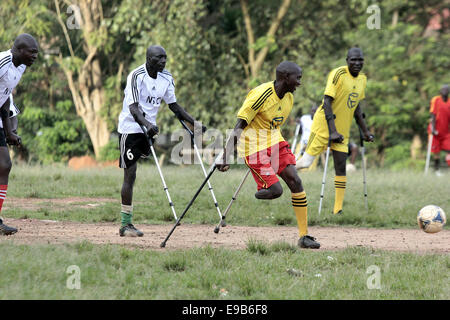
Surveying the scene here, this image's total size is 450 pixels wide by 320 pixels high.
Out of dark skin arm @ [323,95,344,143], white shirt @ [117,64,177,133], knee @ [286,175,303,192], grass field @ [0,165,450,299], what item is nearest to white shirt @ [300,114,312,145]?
dark skin arm @ [323,95,344,143]

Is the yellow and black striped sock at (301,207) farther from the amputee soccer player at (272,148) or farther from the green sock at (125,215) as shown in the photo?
the green sock at (125,215)

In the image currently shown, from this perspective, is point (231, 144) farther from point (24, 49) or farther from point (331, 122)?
point (331, 122)

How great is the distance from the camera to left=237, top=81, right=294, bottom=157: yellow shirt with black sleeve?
22.8 feet

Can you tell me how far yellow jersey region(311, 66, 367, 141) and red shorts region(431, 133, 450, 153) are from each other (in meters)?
8.05

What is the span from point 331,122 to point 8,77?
15.3ft

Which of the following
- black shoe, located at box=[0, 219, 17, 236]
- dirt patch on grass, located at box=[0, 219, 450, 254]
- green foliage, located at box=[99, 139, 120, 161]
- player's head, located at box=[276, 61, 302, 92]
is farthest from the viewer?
green foliage, located at box=[99, 139, 120, 161]

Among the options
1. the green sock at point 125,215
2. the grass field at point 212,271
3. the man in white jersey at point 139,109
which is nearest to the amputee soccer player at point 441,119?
the grass field at point 212,271

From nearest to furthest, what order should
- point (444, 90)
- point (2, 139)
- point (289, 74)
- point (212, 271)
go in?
point (212, 271)
point (289, 74)
point (2, 139)
point (444, 90)

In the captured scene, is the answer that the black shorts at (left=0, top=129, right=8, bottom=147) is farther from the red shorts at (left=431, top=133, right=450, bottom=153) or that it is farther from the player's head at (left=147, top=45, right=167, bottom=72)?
the red shorts at (left=431, top=133, right=450, bottom=153)

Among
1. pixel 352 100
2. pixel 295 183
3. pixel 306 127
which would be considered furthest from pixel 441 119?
pixel 295 183

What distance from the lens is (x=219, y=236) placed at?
797 centimetres

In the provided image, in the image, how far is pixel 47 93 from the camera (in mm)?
24656

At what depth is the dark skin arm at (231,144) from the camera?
6762 mm

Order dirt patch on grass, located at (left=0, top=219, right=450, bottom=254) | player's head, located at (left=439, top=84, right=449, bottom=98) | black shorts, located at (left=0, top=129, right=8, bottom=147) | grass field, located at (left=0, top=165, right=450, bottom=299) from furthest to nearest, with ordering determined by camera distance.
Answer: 1. player's head, located at (left=439, top=84, right=449, bottom=98)
2. black shorts, located at (left=0, top=129, right=8, bottom=147)
3. dirt patch on grass, located at (left=0, top=219, right=450, bottom=254)
4. grass field, located at (left=0, top=165, right=450, bottom=299)
